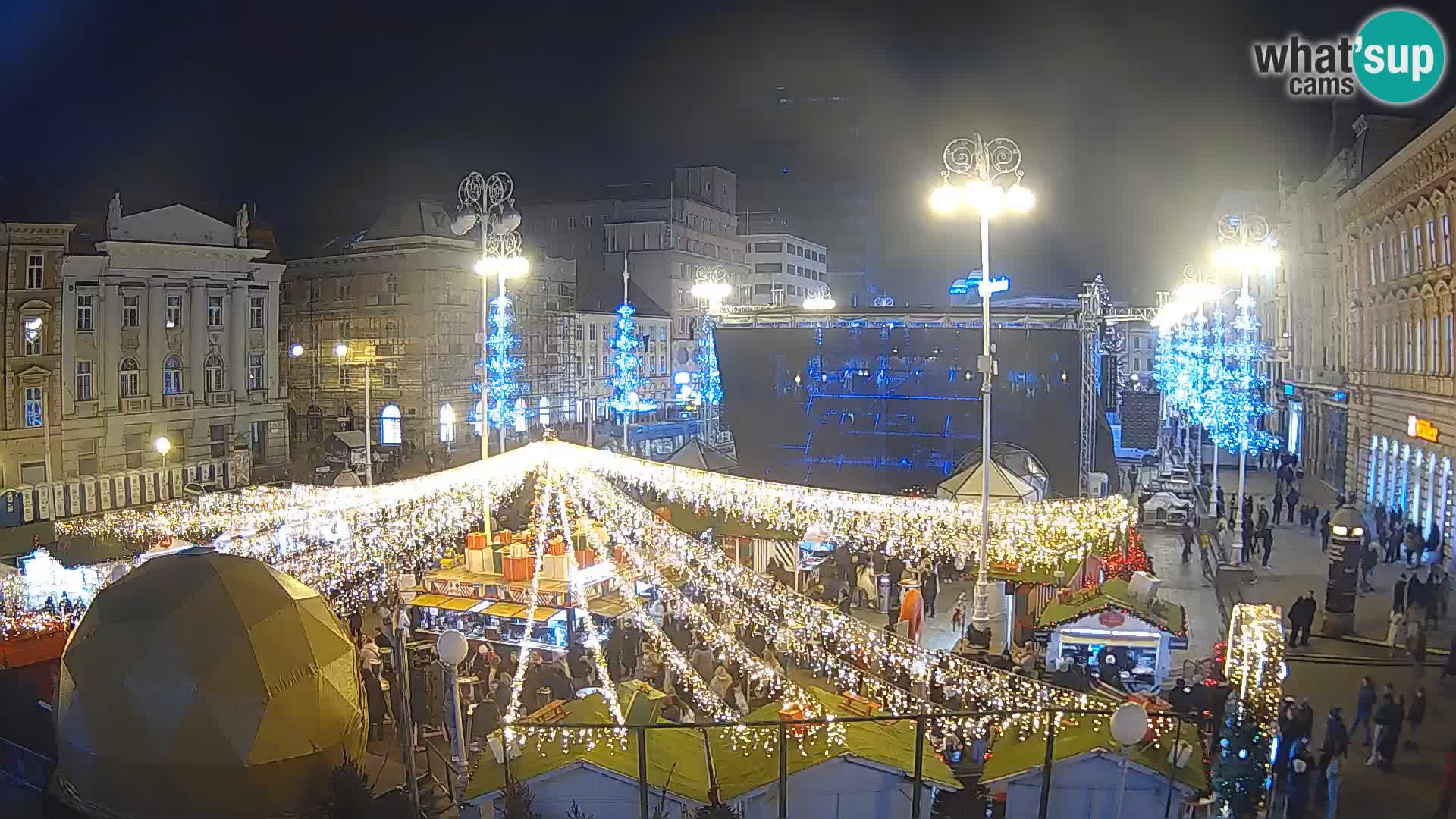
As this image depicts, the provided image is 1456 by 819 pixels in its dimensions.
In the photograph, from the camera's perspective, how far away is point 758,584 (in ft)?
45.8

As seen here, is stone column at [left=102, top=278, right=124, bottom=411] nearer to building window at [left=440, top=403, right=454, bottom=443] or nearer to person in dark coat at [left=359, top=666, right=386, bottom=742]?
building window at [left=440, top=403, right=454, bottom=443]

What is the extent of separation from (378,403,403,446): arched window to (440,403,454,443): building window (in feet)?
5.85

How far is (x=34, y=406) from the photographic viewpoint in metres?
31.0

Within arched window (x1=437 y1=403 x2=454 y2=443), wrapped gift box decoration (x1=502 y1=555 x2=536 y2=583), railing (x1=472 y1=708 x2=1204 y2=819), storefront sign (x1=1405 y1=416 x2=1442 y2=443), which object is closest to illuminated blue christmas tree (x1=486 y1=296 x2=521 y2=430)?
arched window (x1=437 y1=403 x2=454 y2=443)

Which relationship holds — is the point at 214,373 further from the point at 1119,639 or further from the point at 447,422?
the point at 1119,639

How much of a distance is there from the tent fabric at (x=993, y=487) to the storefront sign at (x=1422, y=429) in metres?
9.99

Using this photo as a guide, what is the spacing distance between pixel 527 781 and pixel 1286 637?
13.5 meters

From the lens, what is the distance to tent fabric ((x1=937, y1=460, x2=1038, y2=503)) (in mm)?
20203

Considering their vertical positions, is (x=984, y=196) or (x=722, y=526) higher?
(x=984, y=196)

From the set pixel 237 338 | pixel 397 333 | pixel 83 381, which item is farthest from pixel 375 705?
pixel 397 333

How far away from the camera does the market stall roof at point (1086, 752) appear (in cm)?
902

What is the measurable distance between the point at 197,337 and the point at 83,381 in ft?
15.8

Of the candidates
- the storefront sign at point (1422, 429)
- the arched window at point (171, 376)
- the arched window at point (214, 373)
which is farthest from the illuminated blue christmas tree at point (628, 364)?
the storefront sign at point (1422, 429)

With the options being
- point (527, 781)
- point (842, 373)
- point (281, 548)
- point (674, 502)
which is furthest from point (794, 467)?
point (527, 781)
